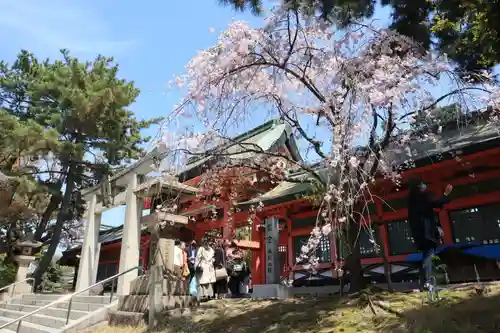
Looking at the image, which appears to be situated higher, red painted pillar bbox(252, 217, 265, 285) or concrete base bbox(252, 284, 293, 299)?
red painted pillar bbox(252, 217, 265, 285)

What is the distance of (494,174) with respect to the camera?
8422 mm

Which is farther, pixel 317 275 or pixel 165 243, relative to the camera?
pixel 317 275

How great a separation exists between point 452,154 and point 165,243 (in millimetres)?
6918

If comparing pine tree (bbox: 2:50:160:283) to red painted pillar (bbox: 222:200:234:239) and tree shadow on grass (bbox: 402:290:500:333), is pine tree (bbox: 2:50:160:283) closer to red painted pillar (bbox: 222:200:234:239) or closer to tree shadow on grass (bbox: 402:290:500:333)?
red painted pillar (bbox: 222:200:234:239)

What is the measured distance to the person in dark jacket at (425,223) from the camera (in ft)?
20.6

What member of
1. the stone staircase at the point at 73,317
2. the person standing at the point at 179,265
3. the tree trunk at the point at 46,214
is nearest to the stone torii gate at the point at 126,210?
the stone staircase at the point at 73,317

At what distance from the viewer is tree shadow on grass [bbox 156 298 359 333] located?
592 centimetres

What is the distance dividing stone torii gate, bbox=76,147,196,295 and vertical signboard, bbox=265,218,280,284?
103 inches

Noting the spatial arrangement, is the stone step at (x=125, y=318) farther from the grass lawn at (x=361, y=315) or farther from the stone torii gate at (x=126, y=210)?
the stone torii gate at (x=126, y=210)

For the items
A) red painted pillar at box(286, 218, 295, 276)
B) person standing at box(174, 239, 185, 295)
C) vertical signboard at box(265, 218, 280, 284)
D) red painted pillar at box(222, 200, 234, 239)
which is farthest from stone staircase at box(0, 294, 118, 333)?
red painted pillar at box(286, 218, 295, 276)

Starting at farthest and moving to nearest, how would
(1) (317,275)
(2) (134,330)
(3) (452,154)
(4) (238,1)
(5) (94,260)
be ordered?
(5) (94,260), (1) (317,275), (2) (134,330), (3) (452,154), (4) (238,1)

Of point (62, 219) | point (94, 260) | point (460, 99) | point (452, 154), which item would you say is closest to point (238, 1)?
point (460, 99)

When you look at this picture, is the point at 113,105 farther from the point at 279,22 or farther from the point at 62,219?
the point at 279,22

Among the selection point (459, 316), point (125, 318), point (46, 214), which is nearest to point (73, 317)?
point (125, 318)
